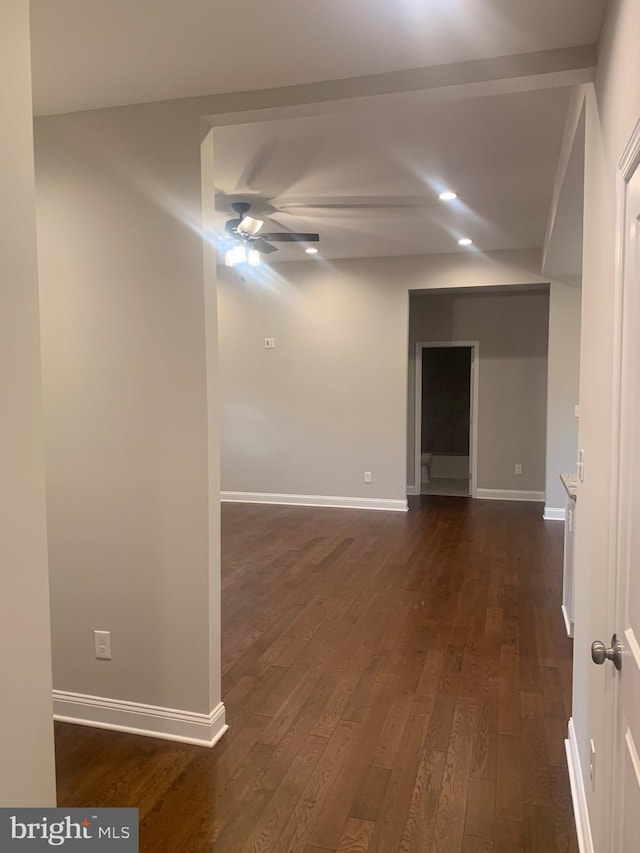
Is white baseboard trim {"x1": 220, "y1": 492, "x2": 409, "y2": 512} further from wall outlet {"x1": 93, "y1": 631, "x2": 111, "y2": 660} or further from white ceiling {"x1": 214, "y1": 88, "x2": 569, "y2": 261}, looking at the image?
wall outlet {"x1": 93, "y1": 631, "x2": 111, "y2": 660}

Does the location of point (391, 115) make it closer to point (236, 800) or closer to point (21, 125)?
point (21, 125)

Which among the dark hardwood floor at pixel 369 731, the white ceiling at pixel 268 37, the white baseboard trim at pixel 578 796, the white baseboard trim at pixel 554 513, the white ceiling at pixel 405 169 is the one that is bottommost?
the dark hardwood floor at pixel 369 731

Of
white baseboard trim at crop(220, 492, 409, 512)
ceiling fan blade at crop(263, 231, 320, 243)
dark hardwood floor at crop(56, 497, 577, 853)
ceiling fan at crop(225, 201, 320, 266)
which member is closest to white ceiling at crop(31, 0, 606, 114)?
ceiling fan at crop(225, 201, 320, 266)

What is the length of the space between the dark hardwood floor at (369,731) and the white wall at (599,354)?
0.38 metres

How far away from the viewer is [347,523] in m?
6.41

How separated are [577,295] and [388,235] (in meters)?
2.12

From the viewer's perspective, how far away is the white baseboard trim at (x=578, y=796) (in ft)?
6.17

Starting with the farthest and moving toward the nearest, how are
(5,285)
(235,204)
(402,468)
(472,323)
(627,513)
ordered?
(472,323), (402,468), (235,204), (627,513), (5,285)

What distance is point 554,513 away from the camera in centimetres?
655

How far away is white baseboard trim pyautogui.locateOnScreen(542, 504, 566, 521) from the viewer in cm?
651

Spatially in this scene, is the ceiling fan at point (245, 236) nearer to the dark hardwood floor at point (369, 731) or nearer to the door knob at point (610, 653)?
the dark hardwood floor at point (369, 731)

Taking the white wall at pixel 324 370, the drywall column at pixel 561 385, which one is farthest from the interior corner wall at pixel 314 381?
the drywall column at pixel 561 385

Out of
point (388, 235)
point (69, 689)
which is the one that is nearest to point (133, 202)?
point (69, 689)

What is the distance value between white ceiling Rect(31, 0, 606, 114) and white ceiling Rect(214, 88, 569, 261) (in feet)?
2.67
